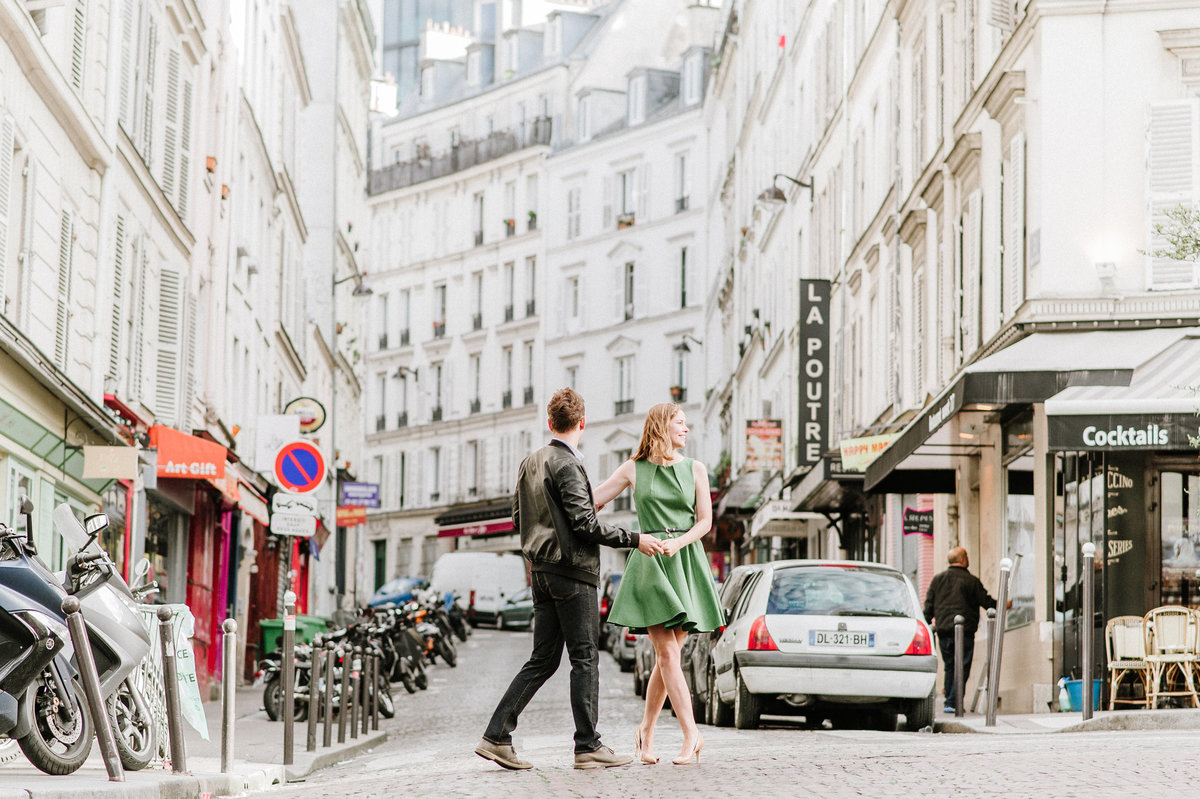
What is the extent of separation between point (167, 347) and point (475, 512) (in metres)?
46.2

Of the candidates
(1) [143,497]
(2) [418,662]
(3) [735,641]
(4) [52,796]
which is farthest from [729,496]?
(4) [52,796]

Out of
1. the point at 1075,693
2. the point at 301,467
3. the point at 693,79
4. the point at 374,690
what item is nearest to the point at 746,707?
the point at 374,690

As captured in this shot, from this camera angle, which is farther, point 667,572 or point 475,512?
point 475,512

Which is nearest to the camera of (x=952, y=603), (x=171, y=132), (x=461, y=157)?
(x=952, y=603)

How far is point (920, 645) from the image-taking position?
15.1m

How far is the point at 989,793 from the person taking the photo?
809 centimetres

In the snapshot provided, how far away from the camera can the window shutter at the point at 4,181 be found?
14.8m

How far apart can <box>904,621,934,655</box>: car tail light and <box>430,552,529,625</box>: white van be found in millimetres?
34371

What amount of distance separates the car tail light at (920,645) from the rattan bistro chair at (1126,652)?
6.29ft

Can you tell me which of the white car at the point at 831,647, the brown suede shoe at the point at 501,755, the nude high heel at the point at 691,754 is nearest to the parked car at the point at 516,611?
the white car at the point at 831,647

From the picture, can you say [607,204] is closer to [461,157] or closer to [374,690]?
[461,157]

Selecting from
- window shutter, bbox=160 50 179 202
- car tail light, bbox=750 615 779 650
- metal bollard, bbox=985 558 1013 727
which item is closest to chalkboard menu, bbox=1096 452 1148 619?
metal bollard, bbox=985 558 1013 727

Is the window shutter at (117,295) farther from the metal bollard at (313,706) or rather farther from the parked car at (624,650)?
the parked car at (624,650)

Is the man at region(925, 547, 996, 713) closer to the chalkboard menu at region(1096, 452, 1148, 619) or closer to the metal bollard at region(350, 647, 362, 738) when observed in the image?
the chalkboard menu at region(1096, 452, 1148, 619)
